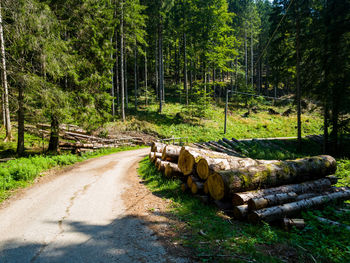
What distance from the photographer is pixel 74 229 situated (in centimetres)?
459

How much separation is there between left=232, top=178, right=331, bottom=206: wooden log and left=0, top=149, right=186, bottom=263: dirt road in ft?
8.45

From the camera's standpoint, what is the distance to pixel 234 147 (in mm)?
16547

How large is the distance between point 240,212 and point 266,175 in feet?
5.63

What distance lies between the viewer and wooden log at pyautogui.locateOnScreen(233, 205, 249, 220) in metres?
4.92

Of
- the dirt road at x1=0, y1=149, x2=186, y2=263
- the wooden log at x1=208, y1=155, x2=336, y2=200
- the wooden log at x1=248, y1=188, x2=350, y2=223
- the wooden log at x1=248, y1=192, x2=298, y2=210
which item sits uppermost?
the wooden log at x1=208, y1=155, x2=336, y2=200

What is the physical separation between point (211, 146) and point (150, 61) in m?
27.7

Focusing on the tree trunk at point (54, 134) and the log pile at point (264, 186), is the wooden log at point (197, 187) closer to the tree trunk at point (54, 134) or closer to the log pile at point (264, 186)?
the log pile at point (264, 186)

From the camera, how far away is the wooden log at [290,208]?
4668 mm

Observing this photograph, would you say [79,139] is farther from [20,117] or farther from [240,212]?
[240,212]

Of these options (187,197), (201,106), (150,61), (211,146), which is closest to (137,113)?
(201,106)

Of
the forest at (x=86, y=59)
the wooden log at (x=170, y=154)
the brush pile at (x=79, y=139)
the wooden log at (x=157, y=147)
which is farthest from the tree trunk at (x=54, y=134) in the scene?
the wooden log at (x=170, y=154)

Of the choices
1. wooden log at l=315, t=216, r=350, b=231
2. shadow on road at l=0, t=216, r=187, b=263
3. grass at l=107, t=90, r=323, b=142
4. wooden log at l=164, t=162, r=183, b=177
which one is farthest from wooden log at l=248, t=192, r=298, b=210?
grass at l=107, t=90, r=323, b=142

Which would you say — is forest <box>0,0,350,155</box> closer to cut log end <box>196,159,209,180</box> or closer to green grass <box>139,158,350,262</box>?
cut log end <box>196,159,209,180</box>

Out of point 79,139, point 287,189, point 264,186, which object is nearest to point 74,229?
point 264,186
